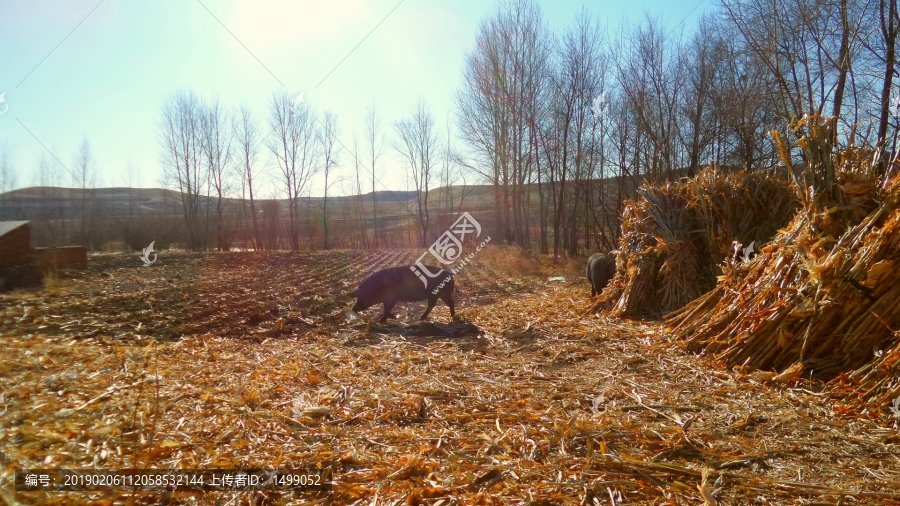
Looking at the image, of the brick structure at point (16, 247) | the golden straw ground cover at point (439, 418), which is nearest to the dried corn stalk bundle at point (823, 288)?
the golden straw ground cover at point (439, 418)

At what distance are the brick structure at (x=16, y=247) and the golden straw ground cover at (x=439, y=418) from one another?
5.34 m

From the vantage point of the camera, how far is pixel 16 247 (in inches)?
440

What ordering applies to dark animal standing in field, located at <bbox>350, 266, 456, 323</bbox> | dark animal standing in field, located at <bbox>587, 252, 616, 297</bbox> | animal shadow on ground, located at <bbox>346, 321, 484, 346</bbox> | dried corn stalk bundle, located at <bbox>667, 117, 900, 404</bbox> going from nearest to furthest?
dried corn stalk bundle, located at <bbox>667, 117, 900, 404</bbox> < animal shadow on ground, located at <bbox>346, 321, 484, 346</bbox> < dark animal standing in field, located at <bbox>350, 266, 456, 323</bbox> < dark animal standing in field, located at <bbox>587, 252, 616, 297</bbox>

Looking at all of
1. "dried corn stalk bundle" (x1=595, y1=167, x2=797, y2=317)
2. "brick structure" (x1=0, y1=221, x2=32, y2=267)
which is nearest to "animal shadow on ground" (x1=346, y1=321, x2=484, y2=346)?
"dried corn stalk bundle" (x1=595, y1=167, x2=797, y2=317)

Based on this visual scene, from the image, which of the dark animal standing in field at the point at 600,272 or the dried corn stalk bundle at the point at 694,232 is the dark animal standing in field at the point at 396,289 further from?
the dried corn stalk bundle at the point at 694,232

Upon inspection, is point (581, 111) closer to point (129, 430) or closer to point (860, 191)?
point (860, 191)

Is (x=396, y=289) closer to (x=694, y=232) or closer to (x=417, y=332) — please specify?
(x=417, y=332)

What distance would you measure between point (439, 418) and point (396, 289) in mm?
5591

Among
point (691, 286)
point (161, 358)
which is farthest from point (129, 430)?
point (691, 286)

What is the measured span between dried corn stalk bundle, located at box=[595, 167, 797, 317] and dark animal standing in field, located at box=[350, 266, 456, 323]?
328cm

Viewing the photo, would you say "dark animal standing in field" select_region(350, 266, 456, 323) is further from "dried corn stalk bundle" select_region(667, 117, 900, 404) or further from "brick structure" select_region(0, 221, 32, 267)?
"brick structure" select_region(0, 221, 32, 267)

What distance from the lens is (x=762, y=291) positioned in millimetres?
5156

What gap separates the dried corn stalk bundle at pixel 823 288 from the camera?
4.09 metres

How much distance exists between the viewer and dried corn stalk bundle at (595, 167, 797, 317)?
7.54 m
